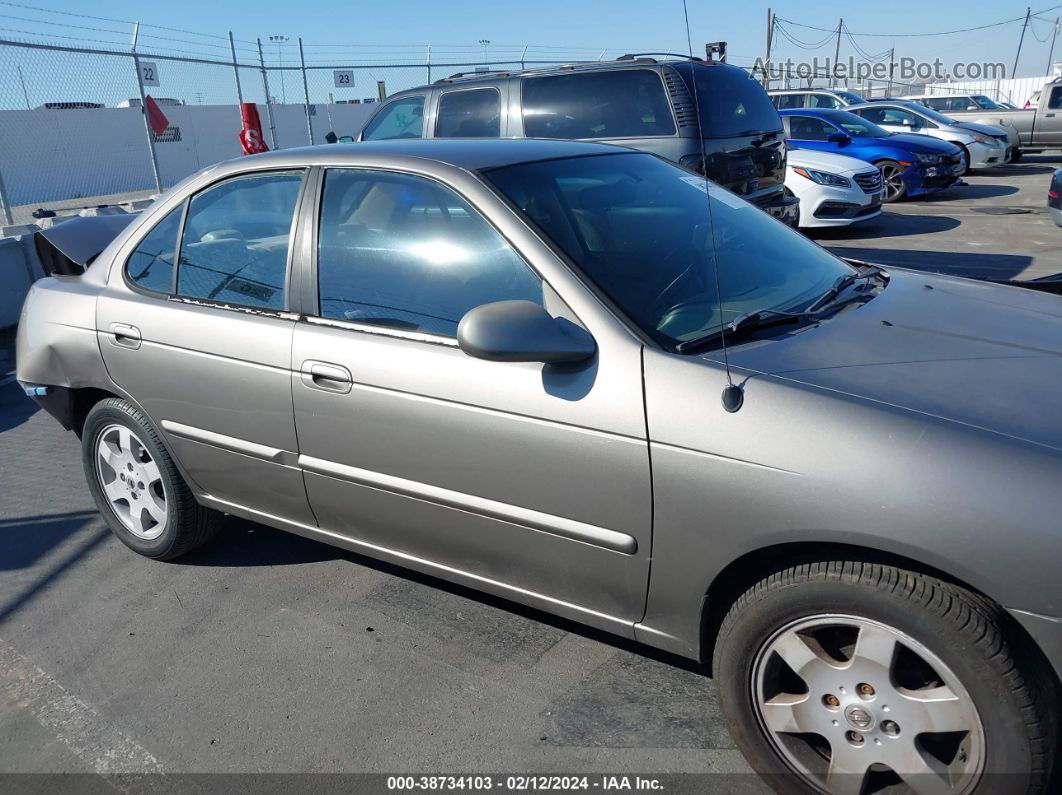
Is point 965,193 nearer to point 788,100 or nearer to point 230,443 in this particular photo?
point 788,100

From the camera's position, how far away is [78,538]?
4121 millimetres

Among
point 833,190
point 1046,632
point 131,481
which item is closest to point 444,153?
point 131,481

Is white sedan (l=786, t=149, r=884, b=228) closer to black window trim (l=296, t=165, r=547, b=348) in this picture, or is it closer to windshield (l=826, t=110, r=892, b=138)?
windshield (l=826, t=110, r=892, b=138)

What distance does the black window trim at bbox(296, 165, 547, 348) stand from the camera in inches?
107

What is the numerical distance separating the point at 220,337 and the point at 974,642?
8.36ft

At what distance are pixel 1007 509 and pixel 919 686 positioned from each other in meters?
0.52

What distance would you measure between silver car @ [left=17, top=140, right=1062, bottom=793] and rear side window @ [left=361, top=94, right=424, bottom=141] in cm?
472

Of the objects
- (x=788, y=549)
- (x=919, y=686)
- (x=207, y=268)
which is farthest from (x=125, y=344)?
(x=919, y=686)

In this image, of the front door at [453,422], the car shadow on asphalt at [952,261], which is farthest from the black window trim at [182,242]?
the car shadow on asphalt at [952,261]

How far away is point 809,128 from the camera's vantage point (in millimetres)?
13516

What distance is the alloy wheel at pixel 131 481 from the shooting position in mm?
3729

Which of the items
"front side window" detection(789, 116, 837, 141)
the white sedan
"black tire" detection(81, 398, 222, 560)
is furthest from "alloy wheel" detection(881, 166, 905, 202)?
"black tire" detection(81, 398, 222, 560)

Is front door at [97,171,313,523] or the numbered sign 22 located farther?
the numbered sign 22

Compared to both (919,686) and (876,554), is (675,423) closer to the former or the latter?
(876,554)
